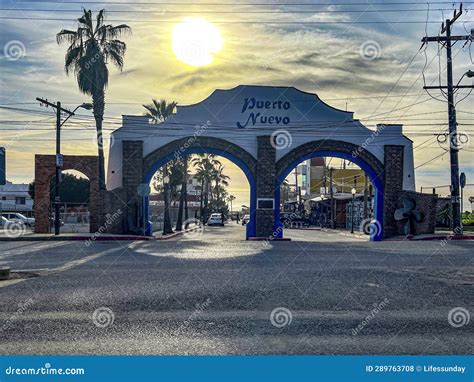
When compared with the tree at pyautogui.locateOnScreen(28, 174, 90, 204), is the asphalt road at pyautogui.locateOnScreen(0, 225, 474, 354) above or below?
below

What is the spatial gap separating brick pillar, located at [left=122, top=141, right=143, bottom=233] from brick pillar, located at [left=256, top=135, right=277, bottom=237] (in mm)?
6937

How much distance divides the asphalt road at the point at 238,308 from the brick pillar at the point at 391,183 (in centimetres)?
1658

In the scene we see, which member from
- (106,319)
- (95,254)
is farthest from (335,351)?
(95,254)

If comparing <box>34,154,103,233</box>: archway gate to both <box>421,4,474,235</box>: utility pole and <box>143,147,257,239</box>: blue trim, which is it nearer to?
<box>143,147,257,239</box>: blue trim

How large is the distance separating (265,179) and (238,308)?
23147 millimetres

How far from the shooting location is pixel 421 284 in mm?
12094

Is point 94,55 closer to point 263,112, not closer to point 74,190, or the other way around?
point 263,112

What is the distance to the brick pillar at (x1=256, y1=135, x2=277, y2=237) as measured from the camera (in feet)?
106

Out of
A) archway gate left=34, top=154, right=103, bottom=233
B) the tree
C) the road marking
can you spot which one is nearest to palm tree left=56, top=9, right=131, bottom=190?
archway gate left=34, top=154, right=103, bottom=233

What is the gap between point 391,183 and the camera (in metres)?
33.1

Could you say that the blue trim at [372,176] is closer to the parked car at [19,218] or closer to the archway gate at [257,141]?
the archway gate at [257,141]

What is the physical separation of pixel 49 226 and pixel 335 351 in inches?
1261

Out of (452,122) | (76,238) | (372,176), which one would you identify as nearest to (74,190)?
(76,238)

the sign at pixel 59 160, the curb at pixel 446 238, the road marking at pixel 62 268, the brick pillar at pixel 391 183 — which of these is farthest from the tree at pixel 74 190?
the road marking at pixel 62 268
